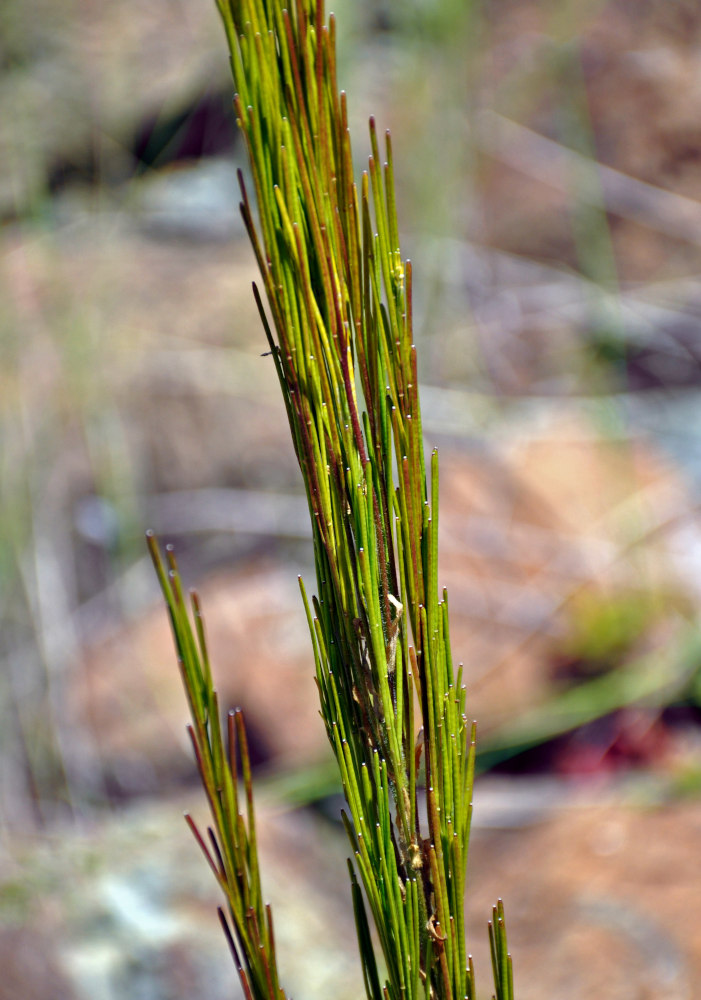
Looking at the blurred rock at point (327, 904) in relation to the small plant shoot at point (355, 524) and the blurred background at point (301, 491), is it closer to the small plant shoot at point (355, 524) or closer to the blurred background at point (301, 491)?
the blurred background at point (301, 491)

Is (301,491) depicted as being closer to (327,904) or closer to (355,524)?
(327,904)

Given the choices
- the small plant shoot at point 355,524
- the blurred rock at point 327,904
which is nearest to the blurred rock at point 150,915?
the blurred rock at point 327,904

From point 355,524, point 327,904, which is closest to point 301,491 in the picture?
point 327,904

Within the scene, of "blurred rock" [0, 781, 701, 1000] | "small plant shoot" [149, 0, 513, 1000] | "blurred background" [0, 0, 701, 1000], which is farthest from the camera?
"blurred background" [0, 0, 701, 1000]

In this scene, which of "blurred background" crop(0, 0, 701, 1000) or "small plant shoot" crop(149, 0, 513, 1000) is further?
"blurred background" crop(0, 0, 701, 1000)

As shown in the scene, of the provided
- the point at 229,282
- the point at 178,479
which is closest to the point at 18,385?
the point at 178,479

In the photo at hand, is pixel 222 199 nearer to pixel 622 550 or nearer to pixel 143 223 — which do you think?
pixel 143 223

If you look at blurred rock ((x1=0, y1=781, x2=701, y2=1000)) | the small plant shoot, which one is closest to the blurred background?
blurred rock ((x1=0, y1=781, x2=701, y2=1000))

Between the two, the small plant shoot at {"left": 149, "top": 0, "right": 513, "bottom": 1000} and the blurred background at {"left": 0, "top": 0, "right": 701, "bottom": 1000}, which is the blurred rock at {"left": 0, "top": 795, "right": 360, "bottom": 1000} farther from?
the small plant shoot at {"left": 149, "top": 0, "right": 513, "bottom": 1000}
